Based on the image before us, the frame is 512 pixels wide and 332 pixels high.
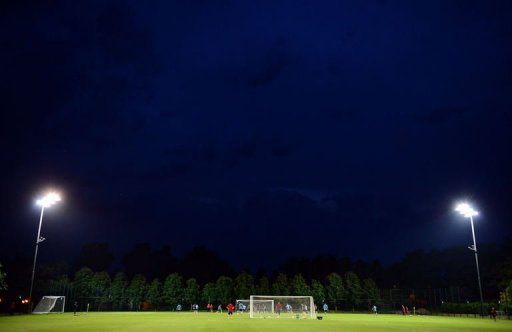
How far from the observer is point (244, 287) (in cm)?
7438

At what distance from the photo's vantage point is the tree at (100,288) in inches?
2702

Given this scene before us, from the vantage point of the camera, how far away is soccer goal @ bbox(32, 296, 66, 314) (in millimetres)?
51753

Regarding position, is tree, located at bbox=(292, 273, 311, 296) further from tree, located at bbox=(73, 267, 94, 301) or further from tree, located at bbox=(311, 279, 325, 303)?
tree, located at bbox=(73, 267, 94, 301)

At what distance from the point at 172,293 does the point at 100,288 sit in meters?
11.7

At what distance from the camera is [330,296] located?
74.8m

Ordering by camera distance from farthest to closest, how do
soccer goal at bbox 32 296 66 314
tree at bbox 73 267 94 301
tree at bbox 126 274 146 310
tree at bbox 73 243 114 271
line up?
1. tree at bbox 73 243 114 271
2. tree at bbox 126 274 146 310
3. tree at bbox 73 267 94 301
4. soccer goal at bbox 32 296 66 314

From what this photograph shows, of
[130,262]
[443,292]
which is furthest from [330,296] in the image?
[130,262]

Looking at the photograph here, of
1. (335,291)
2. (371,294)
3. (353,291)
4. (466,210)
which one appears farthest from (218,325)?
(371,294)

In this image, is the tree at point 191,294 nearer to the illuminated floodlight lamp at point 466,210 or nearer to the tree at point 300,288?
the tree at point 300,288

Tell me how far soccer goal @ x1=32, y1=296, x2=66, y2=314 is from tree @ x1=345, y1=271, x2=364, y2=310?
45172 millimetres

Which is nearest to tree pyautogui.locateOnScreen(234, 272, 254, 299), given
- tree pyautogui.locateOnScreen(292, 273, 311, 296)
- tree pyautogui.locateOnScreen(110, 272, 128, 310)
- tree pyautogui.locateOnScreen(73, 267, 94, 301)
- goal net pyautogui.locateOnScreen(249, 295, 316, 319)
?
tree pyautogui.locateOnScreen(292, 273, 311, 296)

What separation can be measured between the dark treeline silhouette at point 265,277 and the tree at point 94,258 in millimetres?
239

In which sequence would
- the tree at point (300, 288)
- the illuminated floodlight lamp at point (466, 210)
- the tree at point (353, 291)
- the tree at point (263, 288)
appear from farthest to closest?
1. the tree at point (263, 288)
2. the tree at point (300, 288)
3. the tree at point (353, 291)
4. the illuminated floodlight lamp at point (466, 210)

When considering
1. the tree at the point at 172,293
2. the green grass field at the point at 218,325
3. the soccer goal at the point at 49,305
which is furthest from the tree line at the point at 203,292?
the green grass field at the point at 218,325
